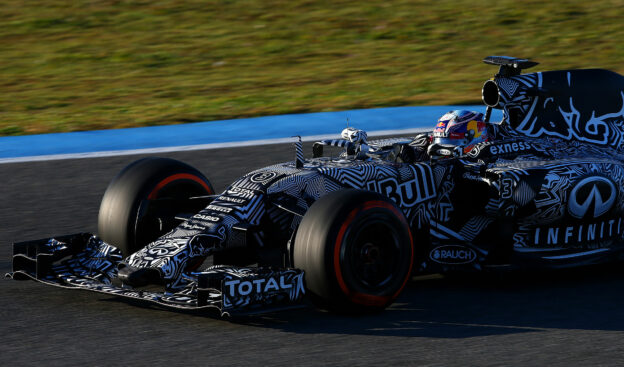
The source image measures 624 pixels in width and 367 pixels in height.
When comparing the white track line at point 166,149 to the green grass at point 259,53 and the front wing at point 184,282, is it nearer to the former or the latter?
the green grass at point 259,53

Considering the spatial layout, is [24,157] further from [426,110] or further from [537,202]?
[537,202]

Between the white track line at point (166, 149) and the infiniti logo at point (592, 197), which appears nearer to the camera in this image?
the infiniti logo at point (592, 197)

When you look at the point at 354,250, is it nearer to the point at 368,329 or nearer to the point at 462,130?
the point at 368,329

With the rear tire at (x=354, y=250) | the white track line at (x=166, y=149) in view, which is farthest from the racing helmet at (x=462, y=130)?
the white track line at (x=166, y=149)

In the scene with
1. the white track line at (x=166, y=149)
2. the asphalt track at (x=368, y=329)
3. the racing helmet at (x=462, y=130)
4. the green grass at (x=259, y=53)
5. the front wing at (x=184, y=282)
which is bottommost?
the asphalt track at (x=368, y=329)

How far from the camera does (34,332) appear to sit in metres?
5.88

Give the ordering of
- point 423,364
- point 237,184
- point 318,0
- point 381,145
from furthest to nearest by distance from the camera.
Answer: point 318,0
point 381,145
point 237,184
point 423,364

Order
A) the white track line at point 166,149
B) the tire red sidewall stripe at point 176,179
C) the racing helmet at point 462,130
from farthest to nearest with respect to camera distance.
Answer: the white track line at point 166,149 → the racing helmet at point 462,130 → the tire red sidewall stripe at point 176,179

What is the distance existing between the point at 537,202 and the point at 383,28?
14.9m

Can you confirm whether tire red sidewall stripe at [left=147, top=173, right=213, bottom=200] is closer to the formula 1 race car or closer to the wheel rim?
the formula 1 race car

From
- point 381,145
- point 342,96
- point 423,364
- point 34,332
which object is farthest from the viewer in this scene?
point 342,96

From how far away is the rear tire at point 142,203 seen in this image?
22.8ft

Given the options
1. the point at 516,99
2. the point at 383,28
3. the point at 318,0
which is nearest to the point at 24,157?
the point at 516,99

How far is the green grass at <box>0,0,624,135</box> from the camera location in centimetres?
1573
